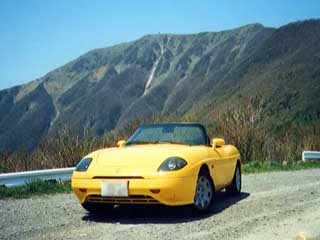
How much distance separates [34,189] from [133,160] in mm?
3719

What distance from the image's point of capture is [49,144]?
1290 cm

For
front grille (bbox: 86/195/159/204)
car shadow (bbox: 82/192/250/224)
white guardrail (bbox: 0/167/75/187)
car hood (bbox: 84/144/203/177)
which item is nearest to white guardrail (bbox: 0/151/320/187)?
white guardrail (bbox: 0/167/75/187)

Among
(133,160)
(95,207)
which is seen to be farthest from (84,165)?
(133,160)

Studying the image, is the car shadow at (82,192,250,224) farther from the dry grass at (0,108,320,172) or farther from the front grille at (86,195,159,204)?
the dry grass at (0,108,320,172)

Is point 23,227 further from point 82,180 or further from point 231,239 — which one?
point 231,239

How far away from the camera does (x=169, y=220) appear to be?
6.75 meters

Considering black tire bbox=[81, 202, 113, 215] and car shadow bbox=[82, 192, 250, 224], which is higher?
black tire bbox=[81, 202, 113, 215]

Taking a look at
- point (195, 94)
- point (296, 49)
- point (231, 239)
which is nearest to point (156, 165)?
point (231, 239)

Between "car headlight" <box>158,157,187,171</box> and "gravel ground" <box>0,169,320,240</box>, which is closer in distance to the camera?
"gravel ground" <box>0,169,320,240</box>

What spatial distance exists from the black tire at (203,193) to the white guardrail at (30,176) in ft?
13.6

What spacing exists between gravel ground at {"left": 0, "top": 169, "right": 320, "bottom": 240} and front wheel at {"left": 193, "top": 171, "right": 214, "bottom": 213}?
0.44 ft

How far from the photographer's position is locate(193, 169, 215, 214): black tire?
7.05 metres

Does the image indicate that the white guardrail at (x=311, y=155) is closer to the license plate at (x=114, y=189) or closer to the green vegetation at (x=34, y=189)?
Result: the green vegetation at (x=34, y=189)

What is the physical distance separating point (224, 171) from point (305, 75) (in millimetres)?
102654
